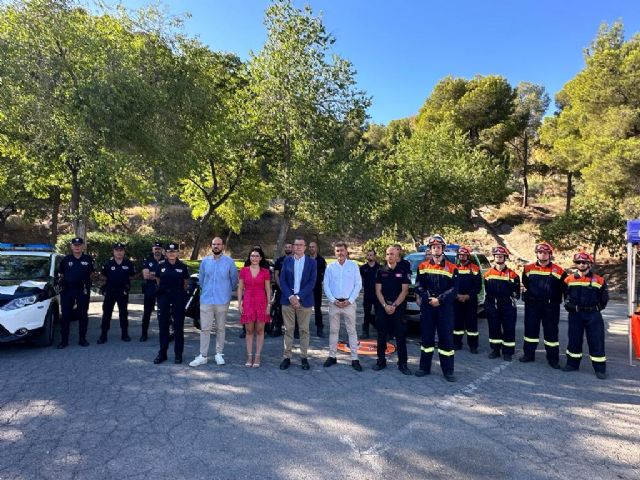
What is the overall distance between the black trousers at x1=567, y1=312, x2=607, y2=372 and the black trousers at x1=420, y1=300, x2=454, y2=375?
1.92 meters

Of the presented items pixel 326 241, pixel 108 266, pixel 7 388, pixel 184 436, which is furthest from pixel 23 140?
pixel 326 241

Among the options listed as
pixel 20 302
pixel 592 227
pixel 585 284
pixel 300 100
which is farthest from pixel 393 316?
pixel 592 227

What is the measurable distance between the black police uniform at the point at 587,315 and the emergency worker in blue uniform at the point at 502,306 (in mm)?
835

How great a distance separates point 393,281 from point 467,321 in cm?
222

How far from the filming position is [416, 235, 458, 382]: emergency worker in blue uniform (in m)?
5.93

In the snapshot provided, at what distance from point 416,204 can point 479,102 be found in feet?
64.4

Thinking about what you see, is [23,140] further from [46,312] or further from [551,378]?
[551,378]

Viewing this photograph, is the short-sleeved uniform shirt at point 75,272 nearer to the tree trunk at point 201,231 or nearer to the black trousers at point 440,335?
the black trousers at point 440,335

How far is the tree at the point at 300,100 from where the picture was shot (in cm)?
1583

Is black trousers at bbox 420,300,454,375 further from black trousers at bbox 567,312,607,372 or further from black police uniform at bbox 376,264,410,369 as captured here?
black trousers at bbox 567,312,607,372

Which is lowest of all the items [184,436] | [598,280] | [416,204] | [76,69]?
[184,436]

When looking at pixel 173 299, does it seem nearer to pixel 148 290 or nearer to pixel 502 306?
pixel 148 290

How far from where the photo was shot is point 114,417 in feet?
14.2

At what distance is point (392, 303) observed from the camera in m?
6.20
